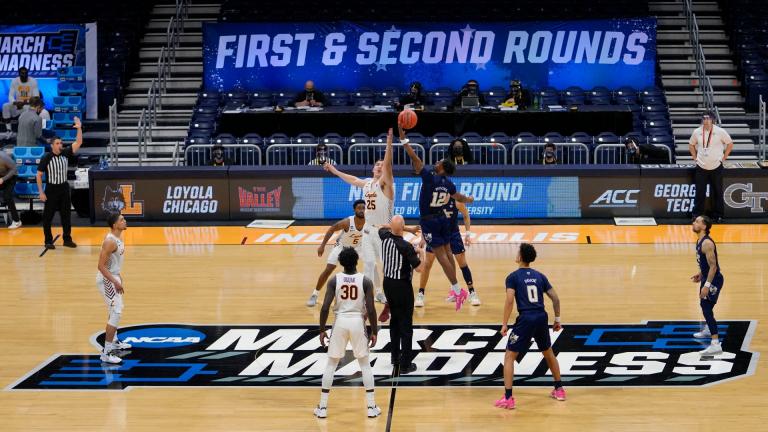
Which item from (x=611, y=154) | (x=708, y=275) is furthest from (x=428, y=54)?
(x=708, y=275)

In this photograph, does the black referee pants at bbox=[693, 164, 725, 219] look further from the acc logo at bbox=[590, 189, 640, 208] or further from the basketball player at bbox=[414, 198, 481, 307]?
the basketball player at bbox=[414, 198, 481, 307]

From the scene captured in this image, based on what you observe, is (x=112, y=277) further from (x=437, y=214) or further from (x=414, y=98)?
(x=414, y=98)

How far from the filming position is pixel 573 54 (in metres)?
29.7

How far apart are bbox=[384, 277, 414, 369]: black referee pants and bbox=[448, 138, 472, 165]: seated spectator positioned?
384 centimetres

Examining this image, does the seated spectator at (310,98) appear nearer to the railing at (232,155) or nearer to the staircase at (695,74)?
the railing at (232,155)

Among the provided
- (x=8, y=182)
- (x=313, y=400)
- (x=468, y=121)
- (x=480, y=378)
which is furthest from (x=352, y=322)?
(x=468, y=121)

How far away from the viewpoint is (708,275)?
13406 mm

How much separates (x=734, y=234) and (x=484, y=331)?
8939 mm

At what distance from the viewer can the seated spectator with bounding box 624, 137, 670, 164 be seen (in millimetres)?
24359

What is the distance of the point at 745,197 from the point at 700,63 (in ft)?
23.3

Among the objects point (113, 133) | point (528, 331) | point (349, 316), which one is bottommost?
point (528, 331)

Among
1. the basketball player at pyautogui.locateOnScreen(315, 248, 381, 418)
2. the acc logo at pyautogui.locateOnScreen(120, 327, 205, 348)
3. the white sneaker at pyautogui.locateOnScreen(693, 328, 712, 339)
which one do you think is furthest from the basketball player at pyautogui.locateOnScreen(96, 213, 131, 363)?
the white sneaker at pyautogui.locateOnScreen(693, 328, 712, 339)

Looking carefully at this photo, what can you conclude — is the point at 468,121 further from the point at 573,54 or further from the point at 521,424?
the point at 521,424

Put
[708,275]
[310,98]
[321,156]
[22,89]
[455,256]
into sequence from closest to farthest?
[708,275], [455,256], [321,156], [310,98], [22,89]
